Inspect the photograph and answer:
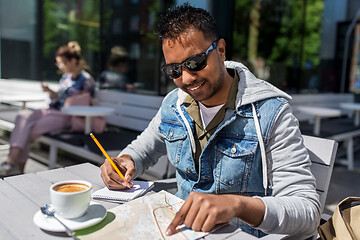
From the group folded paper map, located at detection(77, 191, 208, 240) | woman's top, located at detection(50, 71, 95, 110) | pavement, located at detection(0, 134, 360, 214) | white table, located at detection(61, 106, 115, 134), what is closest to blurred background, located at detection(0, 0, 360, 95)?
woman's top, located at detection(50, 71, 95, 110)

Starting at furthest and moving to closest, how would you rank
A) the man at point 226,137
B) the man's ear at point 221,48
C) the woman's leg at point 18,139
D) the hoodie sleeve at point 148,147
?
the woman's leg at point 18,139 → the hoodie sleeve at point 148,147 → the man's ear at point 221,48 → the man at point 226,137

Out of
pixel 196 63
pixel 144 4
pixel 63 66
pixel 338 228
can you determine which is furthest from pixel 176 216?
pixel 144 4

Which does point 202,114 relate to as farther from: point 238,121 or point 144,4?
point 144,4

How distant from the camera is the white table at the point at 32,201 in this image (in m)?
1.02

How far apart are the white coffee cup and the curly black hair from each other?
2.49ft

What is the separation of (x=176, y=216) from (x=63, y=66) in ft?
12.9

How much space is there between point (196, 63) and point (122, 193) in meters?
0.64

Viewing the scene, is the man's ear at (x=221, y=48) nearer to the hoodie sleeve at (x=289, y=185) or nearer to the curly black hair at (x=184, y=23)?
the curly black hair at (x=184, y=23)

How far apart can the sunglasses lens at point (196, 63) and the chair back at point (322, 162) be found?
725mm

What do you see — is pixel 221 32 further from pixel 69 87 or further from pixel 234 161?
pixel 234 161

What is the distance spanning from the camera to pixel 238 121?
4.78 feet

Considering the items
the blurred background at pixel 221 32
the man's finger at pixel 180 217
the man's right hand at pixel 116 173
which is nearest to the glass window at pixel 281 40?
the blurred background at pixel 221 32

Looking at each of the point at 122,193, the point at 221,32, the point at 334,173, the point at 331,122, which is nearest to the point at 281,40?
the point at 331,122

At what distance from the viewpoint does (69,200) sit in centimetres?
98
